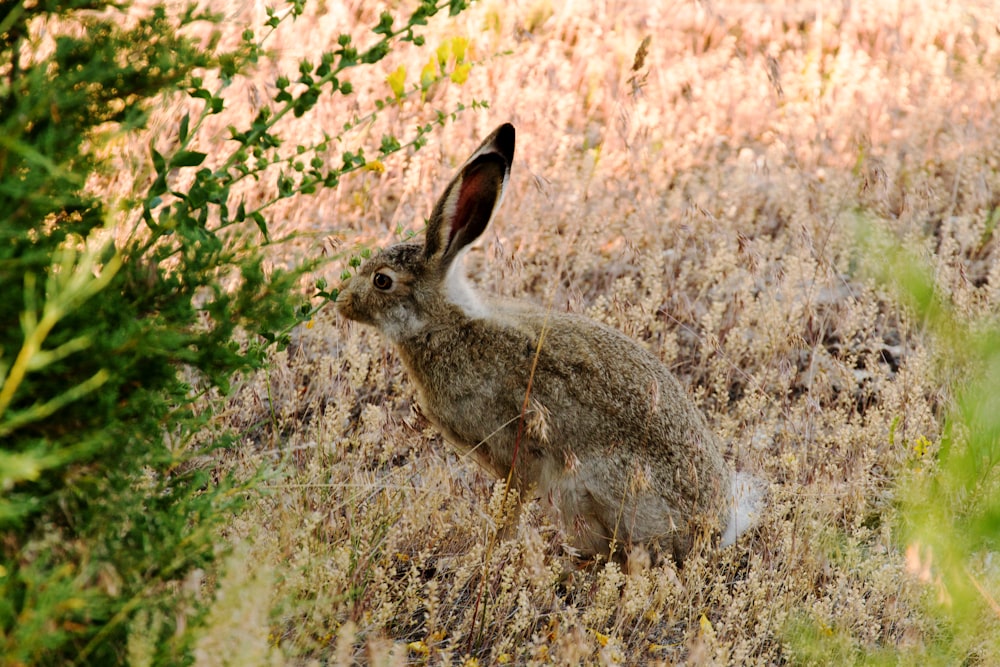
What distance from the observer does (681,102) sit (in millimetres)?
7934

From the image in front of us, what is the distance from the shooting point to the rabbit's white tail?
4.48m

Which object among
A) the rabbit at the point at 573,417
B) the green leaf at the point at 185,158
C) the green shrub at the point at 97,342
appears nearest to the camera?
the green shrub at the point at 97,342

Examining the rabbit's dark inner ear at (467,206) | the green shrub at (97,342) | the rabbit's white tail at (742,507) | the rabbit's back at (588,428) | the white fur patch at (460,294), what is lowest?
the rabbit's white tail at (742,507)

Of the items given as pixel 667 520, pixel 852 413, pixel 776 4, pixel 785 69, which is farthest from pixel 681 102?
pixel 667 520

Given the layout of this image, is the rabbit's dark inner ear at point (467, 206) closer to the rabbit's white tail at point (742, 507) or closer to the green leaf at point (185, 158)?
the rabbit's white tail at point (742, 507)

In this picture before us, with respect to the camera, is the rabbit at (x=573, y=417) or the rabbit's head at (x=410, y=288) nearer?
the rabbit at (x=573, y=417)

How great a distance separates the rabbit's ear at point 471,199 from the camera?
4402 millimetres

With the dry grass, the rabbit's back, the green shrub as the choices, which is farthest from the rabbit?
the green shrub

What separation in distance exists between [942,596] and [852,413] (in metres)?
3.61

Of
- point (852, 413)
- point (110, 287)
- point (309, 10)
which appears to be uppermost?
point (110, 287)

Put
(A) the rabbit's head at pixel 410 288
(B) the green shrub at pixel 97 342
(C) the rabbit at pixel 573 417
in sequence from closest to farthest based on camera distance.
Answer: (B) the green shrub at pixel 97 342 → (C) the rabbit at pixel 573 417 → (A) the rabbit's head at pixel 410 288

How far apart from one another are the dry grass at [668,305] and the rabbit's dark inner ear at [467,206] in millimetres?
441

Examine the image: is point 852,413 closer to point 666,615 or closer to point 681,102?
point 666,615

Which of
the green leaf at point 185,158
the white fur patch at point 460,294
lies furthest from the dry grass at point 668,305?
the green leaf at point 185,158
